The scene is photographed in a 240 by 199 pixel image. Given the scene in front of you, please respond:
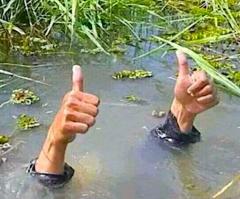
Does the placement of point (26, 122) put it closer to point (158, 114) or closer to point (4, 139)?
point (4, 139)

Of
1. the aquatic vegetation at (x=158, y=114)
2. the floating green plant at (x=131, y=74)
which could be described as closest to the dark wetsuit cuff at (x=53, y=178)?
the aquatic vegetation at (x=158, y=114)

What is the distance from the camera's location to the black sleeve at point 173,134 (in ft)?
7.75

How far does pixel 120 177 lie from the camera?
216 centimetres

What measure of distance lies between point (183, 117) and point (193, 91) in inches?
6.9

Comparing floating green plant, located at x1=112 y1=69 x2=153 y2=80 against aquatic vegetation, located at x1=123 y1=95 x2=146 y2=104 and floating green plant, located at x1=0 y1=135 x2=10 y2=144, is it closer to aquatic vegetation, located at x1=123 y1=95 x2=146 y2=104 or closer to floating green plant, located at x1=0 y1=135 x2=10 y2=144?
aquatic vegetation, located at x1=123 y1=95 x2=146 y2=104

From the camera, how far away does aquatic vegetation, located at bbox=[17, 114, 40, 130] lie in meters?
2.44

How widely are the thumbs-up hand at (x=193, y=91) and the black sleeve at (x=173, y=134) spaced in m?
0.08

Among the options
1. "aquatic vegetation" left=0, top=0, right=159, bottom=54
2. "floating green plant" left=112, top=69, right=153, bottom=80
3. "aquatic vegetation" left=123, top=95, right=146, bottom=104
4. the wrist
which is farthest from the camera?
"aquatic vegetation" left=0, top=0, right=159, bottom=54

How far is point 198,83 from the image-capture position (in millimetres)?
2156

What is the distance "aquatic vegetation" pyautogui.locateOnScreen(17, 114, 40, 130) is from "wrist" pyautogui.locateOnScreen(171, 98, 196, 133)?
17.4 inches

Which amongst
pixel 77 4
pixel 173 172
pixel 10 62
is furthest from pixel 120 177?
pixel 77 4

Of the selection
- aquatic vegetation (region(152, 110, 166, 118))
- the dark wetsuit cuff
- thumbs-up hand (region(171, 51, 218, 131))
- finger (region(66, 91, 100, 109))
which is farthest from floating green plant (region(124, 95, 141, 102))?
finger (region(66, 91, 100, 109))

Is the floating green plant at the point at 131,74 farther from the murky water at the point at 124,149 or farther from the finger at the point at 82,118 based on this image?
the finger at the point at 82,118

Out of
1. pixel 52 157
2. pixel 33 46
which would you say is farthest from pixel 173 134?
pixel 33 46
